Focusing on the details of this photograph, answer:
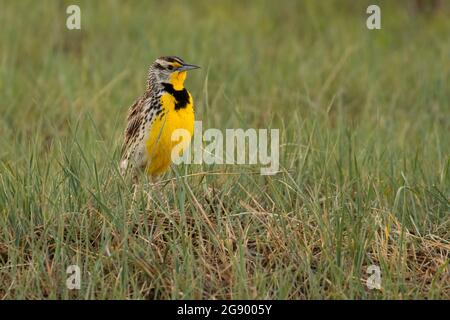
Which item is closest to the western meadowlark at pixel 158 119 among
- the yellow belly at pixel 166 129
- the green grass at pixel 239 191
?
the yellow belly at pixel 166 129

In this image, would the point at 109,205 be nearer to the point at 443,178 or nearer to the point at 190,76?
the point at 443,178

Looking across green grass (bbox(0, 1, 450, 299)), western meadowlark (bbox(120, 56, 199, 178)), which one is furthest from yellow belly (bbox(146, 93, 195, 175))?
green grass (bbox(0, 1, 450, 299))

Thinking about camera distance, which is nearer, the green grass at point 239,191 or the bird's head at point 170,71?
the green grass at point 239,191

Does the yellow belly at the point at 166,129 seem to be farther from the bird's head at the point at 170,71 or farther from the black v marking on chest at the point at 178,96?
the bird's head at the point at 170,71

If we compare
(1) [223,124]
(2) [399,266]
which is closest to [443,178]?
(2) [399,266]

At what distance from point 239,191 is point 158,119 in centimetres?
72

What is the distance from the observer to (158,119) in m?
5.32

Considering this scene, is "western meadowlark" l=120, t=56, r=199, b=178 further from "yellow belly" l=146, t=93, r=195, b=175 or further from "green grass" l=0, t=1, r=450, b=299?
"green grass" l=0, t=1, r=450, b=299

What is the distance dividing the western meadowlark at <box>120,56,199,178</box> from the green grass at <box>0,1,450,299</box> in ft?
0.39

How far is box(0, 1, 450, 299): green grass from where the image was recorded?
13.6 ft

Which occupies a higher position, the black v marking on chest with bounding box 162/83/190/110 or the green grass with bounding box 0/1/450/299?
the black v marking on chest with bounding box 162/83/190/110

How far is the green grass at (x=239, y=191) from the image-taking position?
4.14 m

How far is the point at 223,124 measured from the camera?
21.0 feet

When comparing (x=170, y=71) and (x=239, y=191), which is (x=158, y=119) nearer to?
(x=170, y=71)
